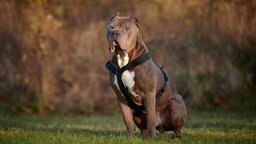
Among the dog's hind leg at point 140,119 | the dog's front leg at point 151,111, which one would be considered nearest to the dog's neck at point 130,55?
the dog's front leg at point 151,111

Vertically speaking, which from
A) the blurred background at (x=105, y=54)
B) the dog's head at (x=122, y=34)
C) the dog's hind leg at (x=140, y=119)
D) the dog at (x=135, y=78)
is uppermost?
the blurred background at (x=105, y=54)

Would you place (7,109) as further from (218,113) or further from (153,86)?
(153,86)

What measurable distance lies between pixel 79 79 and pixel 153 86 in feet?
34.0

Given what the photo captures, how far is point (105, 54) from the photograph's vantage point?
18344mm

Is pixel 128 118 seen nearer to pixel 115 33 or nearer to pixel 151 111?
pixel 151 111

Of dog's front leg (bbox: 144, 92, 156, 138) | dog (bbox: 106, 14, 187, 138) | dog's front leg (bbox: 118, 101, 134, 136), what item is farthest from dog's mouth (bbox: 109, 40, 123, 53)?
dog's front leg (bbox: 118, 101, 134, 136)

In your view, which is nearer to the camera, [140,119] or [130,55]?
[130,55]

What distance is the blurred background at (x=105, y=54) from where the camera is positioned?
685 inches

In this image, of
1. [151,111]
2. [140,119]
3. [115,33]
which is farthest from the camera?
[140,119]

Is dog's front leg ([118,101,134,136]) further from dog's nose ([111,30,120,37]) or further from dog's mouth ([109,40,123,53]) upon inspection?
dog's nose ([111,30,120,37])

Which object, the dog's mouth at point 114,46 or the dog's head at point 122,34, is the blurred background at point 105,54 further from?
the dog's mouth at point 114,46

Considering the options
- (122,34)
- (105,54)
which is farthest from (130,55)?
(105,54)

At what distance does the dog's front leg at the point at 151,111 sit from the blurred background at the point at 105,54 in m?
8.91

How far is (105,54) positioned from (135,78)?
1026cm
